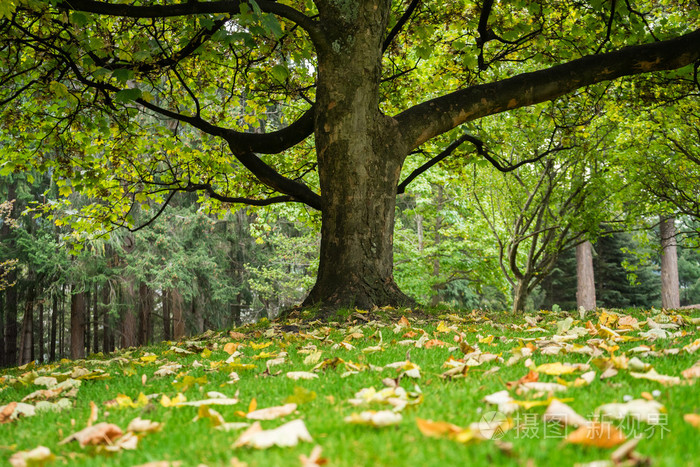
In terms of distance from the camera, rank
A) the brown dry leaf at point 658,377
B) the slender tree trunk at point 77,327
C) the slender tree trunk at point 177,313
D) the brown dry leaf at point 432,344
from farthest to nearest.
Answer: the slender tree trunk at point 177,313 → the slender tree trunk at point 77,327 → the brown dry leaf at point 432,344 → the brown dry leaf at point 658,377

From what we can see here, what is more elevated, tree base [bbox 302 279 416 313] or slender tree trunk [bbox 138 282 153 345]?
tree base [bbox 302 279 416 313]

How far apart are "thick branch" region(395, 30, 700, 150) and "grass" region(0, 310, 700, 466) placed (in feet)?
10.4

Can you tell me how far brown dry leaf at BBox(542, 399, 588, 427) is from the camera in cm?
119

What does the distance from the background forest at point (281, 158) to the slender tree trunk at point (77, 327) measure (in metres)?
0.06

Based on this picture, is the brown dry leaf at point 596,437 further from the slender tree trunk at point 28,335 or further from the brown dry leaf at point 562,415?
the slender tree trunk at point 28,335

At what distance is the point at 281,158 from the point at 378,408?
25.5ft

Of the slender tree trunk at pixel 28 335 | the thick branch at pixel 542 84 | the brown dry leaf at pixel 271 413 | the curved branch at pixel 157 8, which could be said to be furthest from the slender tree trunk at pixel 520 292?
the slender tree trunk at pixel 28 335

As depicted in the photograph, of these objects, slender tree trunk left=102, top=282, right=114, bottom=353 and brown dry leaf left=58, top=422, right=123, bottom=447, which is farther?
slender tree trunk left=102, top=282, right=114, bottom=353

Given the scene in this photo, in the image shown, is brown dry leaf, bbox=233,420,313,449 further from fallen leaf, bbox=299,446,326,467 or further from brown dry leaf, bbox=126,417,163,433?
brown dry leaf, bbox=126,417,163,433

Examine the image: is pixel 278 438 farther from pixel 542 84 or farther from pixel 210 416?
pixel 542 84

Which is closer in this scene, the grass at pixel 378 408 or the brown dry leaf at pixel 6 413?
the grass at pixel 378 408

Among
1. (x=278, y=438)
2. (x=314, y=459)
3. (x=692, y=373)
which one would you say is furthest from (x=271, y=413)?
(x=692, y=373)

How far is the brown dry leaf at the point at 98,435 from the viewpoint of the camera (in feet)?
4.44

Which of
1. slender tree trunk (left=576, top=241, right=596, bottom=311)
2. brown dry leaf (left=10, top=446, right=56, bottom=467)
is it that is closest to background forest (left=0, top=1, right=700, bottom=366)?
slender tree trunk (left=576, top=241, right=596, bottom=311)
